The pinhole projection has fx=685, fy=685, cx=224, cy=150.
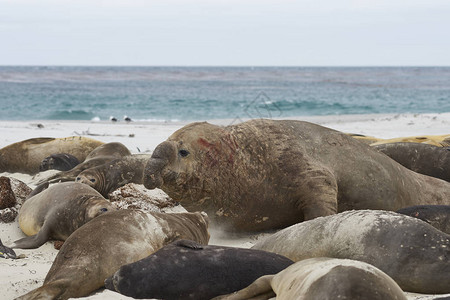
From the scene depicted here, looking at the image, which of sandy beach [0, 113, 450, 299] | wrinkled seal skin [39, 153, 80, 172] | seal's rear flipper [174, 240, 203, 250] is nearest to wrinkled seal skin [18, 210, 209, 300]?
sandy beach [0, 113, 450, 299]

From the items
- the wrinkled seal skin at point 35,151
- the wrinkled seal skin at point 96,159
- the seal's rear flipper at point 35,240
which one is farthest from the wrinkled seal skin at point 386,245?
the wrinkled seal skin at point 35,151

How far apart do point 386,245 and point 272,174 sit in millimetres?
2088

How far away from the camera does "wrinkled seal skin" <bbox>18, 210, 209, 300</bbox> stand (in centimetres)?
414

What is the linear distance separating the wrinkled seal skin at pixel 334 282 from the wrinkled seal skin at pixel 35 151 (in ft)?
24.3

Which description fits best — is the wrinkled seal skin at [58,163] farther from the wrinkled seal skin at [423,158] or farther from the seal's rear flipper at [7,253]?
the wrinkled seal skin at [423,158]

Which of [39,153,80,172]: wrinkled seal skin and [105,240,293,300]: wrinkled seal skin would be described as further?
[39,153,80,172]: wrinkled seal skin

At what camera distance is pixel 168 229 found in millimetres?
4961

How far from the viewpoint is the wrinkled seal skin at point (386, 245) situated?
12.9ft

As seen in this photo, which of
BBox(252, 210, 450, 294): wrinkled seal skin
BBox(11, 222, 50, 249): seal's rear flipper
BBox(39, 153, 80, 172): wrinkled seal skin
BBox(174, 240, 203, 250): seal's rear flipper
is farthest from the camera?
BBox(39, 153, 80, 172): wrinkled seal skin

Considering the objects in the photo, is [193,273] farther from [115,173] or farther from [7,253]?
[115,173]

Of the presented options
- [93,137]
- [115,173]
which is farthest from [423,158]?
[93,137]

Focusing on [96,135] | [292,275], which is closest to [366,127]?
[96,135]

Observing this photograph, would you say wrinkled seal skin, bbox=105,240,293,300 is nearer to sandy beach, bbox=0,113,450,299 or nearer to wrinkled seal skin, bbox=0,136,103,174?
sandy beach, bbox=0,113,450,299

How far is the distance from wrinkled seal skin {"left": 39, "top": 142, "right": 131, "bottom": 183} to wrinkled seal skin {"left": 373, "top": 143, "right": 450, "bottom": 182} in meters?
3.55
